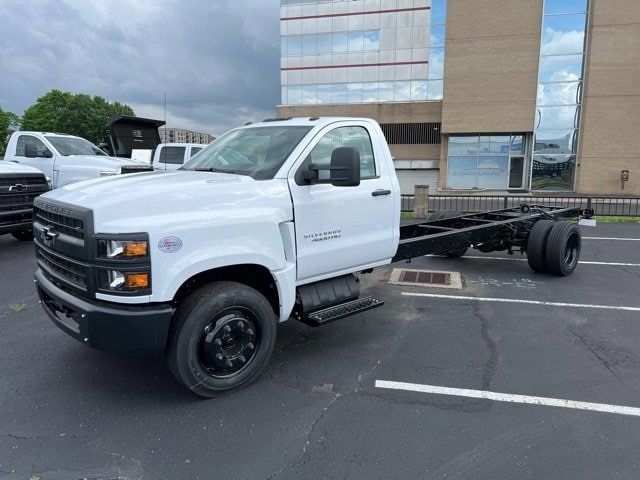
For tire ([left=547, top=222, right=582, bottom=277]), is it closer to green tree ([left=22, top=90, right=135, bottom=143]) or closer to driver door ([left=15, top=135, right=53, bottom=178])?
driver door ([left=15, top=135, right=53, bottom=178])

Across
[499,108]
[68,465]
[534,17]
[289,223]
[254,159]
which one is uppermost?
[534,17]

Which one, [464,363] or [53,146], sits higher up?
[53,146]

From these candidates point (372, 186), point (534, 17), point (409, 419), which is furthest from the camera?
point (534, 17)

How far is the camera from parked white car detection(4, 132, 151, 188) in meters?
11.5

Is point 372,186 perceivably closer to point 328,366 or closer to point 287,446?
point 328,366

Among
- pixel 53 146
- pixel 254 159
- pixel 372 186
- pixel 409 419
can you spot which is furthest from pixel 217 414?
pixel 53 146

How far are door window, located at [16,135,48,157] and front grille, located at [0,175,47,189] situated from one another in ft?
9.17

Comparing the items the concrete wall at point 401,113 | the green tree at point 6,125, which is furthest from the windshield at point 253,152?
the green tree at point 6,125

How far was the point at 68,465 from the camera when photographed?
2965mm

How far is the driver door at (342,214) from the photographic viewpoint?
4.14 metres

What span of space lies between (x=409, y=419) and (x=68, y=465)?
2.24m

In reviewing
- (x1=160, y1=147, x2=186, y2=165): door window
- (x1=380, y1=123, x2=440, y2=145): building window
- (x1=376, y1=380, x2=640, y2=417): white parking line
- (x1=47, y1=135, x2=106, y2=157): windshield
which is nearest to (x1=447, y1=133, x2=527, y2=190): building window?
(x1=380, y1=123, x2=440, y2=145): building window

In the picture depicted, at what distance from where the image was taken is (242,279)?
3.99m

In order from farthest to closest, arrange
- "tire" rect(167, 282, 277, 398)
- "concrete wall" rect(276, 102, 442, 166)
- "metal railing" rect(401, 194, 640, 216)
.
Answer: "concrete wall" rect(276, 102, 442, 166)
"metal railing" rect(401, 194, 640, 216)
"tire" rect(167, 282, 277, 398)
